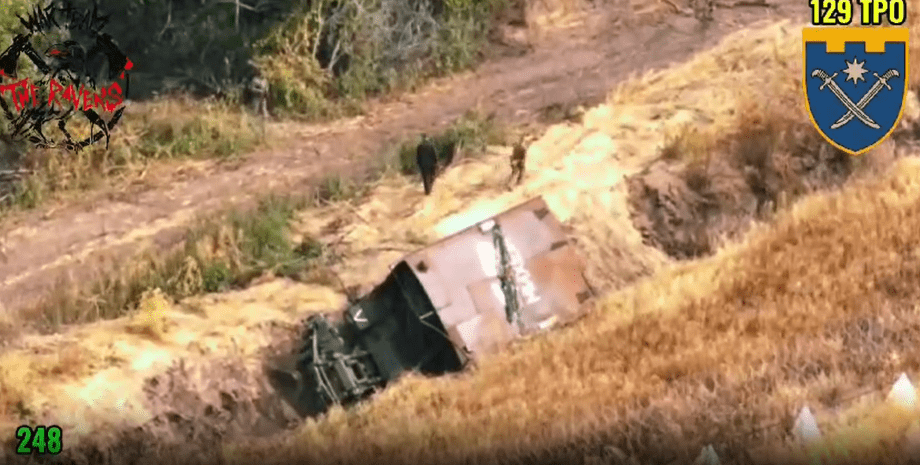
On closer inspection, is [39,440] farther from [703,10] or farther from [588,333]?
[703,10]

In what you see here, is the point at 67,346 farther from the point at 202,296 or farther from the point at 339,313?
the point at 339,313

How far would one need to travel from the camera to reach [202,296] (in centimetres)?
A: 781

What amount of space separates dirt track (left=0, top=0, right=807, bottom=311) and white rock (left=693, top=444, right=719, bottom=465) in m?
4.98

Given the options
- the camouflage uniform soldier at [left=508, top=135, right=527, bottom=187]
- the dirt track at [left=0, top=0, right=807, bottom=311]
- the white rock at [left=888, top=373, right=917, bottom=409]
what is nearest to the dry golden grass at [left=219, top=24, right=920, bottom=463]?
the white rock at [left=888, top=373, right=917, bottom=409]

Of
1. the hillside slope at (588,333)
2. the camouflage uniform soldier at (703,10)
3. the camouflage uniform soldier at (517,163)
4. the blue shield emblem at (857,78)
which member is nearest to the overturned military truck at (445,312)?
the hillside slope at (588,333)

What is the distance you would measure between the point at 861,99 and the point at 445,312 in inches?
107

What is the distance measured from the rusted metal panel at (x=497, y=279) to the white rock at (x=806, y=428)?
2938 mm

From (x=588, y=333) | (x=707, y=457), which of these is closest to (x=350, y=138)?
(x=588, y=333)

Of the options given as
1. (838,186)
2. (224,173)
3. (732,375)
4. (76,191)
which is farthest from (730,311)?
(76,191)

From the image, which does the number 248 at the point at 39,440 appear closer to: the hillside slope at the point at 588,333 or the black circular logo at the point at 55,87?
the hillside slope at the point at 588,333

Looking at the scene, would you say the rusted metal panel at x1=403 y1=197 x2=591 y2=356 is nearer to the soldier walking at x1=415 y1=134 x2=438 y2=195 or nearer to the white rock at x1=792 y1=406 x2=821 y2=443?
the soldier walking at x1=415 y1=134 x2=438 y2=195

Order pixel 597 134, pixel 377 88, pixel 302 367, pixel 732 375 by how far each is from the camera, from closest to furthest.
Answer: pixel 732 375, pixel 302 367, pixel 597 134, pixel 377 88

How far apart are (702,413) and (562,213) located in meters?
3.73

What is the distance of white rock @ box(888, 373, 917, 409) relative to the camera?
175 inches
